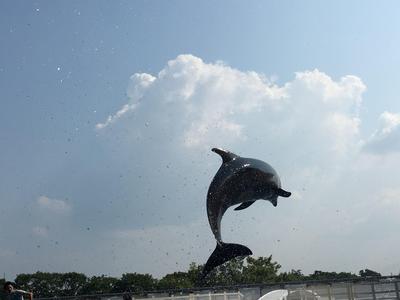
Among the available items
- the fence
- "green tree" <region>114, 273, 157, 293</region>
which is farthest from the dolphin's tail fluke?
"green tree" <region>114, 273, 157, 293</region>

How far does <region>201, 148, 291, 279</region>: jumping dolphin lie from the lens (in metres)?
15.9

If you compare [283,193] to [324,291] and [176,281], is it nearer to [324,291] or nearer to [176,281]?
[324,291]

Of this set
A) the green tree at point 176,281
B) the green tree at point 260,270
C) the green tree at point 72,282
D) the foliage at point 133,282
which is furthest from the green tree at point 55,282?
the green tree at point 260,270

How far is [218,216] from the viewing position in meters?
16.3

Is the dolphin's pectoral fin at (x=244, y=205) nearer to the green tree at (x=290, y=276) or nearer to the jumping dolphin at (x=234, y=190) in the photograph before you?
the jumping dolphin at (x=234, y=190)

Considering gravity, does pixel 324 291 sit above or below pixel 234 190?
below

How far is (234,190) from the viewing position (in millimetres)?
15891

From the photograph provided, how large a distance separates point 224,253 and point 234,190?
1882 mm

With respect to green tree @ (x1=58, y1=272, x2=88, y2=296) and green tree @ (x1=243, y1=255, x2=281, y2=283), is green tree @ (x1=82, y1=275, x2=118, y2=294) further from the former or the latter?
A: green tree @ (x1=243, y1=255, x2=281, y2=283)

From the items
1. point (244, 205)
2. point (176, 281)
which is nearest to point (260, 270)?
point (176, 281)

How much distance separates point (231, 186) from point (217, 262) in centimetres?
229

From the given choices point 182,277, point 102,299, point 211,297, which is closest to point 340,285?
point 211,297

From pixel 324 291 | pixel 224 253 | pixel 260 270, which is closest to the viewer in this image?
pixel 324 291

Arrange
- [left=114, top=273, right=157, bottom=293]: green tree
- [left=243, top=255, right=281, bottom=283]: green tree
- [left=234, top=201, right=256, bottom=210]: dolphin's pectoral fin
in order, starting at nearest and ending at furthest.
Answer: [left=234, top=201, right=256, bottom=210]: dolphin's pectoral fin → [left=243, top=255, right=281, bottom=283]: green tree → [left=114, top=273, right=157, bottom=293]: green tree
